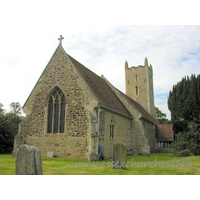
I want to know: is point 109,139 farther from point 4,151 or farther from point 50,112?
point 4,151

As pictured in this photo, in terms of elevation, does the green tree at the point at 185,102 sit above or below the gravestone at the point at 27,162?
above

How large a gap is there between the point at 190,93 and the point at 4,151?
68.6 feet

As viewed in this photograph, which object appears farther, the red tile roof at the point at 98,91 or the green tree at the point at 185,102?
the green tree at the point at 185,102

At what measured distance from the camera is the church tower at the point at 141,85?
38188 millimetres

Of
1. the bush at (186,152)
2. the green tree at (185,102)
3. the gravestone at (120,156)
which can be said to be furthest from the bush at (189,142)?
the gravestone at (120,156)

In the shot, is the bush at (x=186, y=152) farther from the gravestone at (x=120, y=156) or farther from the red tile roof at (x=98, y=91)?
the gravestone at (x=120, y=156)

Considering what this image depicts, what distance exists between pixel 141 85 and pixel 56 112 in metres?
26.0

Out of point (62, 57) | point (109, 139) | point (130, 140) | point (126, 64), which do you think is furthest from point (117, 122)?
point (126, 64)

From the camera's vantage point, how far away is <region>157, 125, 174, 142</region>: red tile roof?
3026 centimetres

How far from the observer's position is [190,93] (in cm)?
2123

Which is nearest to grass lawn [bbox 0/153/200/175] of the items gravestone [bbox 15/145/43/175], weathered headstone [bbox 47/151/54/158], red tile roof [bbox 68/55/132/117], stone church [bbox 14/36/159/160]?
gravestone [bbox 15/145/43/175]

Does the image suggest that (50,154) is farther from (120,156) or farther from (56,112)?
(120,156)

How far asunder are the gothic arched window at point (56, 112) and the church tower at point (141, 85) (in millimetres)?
23786

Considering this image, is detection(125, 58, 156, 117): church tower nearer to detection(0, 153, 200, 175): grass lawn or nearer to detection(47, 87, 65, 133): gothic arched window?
detection(47, 87, 65, 133): gothic arched window
